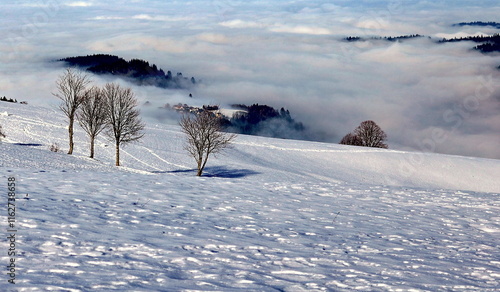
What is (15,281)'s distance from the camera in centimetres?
880

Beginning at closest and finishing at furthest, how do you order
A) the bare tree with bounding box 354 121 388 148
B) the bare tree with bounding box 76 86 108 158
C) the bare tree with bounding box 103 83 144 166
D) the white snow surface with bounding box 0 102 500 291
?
1. the white snow surface with bounding box 0 102 500 291
2. the bare tree with bounding box 76 86 108 158
3. the bare tree with bounding box 103 83 144 166
4. the bare tree with bounding box 354 121 388 148

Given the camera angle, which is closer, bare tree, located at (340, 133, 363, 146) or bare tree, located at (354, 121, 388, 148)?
bare tree, located at (354, 121, 388, 148)

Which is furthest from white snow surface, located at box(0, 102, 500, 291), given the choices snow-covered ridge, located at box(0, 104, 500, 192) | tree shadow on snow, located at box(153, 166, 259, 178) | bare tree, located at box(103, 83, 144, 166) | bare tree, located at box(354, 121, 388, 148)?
bare tree, located at box(354, 121, 388, 148)

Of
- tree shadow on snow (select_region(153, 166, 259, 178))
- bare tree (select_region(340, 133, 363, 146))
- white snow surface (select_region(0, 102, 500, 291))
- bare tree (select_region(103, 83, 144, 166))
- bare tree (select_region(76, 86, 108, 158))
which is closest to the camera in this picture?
white snow surface (select_region(0, 102, 500, 291))

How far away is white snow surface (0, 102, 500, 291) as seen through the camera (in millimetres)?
9961

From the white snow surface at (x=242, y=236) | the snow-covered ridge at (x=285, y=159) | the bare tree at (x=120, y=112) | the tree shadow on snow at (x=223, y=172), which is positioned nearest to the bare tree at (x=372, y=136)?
the snow-covered ridge at (x=285, y=159)

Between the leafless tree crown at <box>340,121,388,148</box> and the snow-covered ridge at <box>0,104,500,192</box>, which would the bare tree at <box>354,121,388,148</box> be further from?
the snow-covered ridge at <box>0,104,500,192</box>

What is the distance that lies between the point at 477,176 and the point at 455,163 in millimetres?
A: 5543

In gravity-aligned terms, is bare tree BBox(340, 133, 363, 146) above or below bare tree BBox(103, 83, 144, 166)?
below

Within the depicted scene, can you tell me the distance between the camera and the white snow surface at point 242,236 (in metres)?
9.96

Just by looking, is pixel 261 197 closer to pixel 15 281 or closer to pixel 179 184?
pixel 179 184

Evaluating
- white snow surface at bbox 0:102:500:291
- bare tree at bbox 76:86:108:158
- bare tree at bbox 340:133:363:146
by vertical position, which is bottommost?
white snow surface at bbox 0:102:500:291

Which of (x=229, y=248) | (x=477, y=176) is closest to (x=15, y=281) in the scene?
(x=229, y=248)

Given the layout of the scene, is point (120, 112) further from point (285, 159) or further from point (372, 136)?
point (372, 136)
